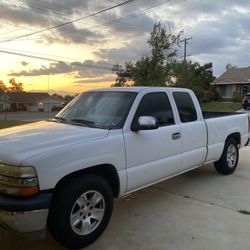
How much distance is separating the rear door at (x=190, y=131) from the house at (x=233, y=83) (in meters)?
44.2

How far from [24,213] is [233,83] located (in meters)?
51.1

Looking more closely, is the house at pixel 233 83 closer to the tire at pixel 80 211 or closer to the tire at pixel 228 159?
the tire at pixel 228 159

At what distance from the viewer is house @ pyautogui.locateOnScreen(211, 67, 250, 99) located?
50750 mm

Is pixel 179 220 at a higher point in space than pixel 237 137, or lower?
lower

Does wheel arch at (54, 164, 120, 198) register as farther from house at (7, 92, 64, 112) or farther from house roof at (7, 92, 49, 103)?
house roof at (7, 92, 49, 103)

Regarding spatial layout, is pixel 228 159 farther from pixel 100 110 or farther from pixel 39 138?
pixel 39 138

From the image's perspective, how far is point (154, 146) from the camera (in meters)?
5.32

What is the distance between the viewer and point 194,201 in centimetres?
599

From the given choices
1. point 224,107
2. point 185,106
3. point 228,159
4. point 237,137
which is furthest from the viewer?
point 224,107

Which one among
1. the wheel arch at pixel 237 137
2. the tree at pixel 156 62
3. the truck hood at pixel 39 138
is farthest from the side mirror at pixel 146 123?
the tree at pixel 156 62

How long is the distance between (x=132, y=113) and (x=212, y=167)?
3791 millimetres

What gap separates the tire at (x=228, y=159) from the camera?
24.7 ft

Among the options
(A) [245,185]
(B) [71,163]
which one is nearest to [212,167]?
(A) [245,185]

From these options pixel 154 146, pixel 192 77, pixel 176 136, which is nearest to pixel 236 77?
pixel 192 77
